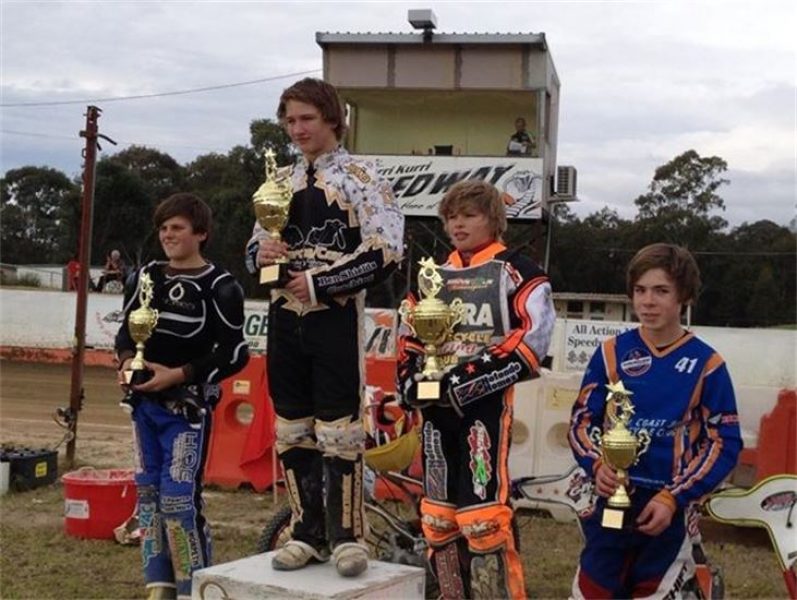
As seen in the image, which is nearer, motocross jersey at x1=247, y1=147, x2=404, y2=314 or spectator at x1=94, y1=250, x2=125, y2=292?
motocross jersey at x1=247, y1=147, x2=404, y2=314

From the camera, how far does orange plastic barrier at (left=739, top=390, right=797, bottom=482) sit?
7.68 meters

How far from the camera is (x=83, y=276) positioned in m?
9.94

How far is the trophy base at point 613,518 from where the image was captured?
138 inches

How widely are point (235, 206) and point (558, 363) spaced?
103ft

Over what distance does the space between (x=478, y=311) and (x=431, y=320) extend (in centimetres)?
24

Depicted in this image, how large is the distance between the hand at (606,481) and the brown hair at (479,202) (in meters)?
1.03

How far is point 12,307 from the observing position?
21125mm

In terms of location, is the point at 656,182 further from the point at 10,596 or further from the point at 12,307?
the point at 10,596

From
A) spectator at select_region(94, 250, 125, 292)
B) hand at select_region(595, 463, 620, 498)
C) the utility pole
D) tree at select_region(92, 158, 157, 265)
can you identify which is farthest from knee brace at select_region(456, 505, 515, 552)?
tree at select_region(92, 158, 157, 265)

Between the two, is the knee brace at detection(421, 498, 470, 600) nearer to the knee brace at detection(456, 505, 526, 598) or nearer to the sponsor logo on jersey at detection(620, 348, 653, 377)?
the knee brace at detection(456, 505, 526, 598)

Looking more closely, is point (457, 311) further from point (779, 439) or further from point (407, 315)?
point (779, 439)

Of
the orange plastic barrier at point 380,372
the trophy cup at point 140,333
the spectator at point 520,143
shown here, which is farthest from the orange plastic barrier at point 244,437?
the spectator at point 520,143

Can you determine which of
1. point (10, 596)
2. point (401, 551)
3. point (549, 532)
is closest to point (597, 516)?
point (401, 551)

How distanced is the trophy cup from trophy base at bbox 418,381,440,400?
161 centimetres
